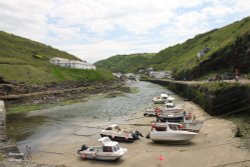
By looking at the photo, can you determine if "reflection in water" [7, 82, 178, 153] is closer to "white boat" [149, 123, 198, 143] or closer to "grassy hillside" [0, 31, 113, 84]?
"white boat" [149, 123, 198, 143]

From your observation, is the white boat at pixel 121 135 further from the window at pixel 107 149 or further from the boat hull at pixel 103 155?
the window at pixel 107 149

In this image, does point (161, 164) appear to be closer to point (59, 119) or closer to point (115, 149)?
point (115, 149)

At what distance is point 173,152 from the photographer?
3042cm

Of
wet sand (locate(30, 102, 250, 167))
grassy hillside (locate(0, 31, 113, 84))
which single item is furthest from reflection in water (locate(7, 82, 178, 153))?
grassy hillside (locate(0, 31, 113, 84))

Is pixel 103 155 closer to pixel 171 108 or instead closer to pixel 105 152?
pixel 105 152

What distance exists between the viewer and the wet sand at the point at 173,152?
27109mm

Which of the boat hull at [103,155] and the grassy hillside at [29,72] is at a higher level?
the grassy hillside at [29,72]

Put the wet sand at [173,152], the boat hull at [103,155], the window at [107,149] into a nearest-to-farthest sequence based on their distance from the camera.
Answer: the wet sand at [173,152], the boat hull at [103,155], the window at [107,149]

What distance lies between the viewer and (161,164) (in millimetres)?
26938

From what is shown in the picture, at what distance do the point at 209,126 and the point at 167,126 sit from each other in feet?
32.1

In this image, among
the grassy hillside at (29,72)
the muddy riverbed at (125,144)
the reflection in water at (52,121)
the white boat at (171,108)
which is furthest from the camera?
the grassy hillside at (29,72)

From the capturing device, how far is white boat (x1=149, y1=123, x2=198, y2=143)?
33562 mm

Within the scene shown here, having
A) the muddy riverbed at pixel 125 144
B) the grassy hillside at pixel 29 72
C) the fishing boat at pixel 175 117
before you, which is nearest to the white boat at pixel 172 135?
the muddy riverbed at pixel 125 144

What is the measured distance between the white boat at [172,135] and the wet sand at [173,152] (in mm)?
762
